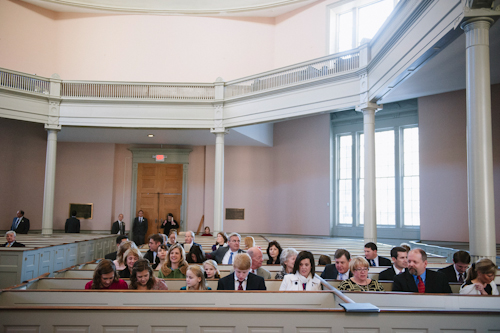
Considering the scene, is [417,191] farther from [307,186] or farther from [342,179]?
[307,186]

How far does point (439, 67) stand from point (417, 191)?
5592mm

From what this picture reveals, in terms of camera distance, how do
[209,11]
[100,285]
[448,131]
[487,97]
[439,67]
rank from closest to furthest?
[100,285]
[487,97]
[439,67]
[448,131]
[209,11]

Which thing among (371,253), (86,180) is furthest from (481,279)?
(86,180)

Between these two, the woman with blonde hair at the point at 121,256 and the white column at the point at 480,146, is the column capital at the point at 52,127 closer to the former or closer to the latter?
the woman with blonde hair at the point at 121,256

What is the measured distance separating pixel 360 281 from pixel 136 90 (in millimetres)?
11102

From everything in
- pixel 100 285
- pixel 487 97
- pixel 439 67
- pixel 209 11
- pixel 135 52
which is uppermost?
pixel 209 11

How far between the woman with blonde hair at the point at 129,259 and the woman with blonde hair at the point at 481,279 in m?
3.88

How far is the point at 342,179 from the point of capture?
15.5m

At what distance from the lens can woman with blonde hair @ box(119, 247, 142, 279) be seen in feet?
17.5

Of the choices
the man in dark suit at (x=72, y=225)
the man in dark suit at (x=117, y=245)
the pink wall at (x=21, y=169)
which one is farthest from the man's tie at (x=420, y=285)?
the pink wall at (x=21, y=169)

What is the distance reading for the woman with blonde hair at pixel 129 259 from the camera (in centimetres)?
534

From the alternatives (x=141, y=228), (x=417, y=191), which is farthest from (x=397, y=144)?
(x=141, y=228)

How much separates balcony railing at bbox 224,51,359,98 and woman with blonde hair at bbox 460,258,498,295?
21.9ft

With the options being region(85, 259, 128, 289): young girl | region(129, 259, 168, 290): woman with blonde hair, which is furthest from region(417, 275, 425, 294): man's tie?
region(85, 259, 128, 289): young girl
